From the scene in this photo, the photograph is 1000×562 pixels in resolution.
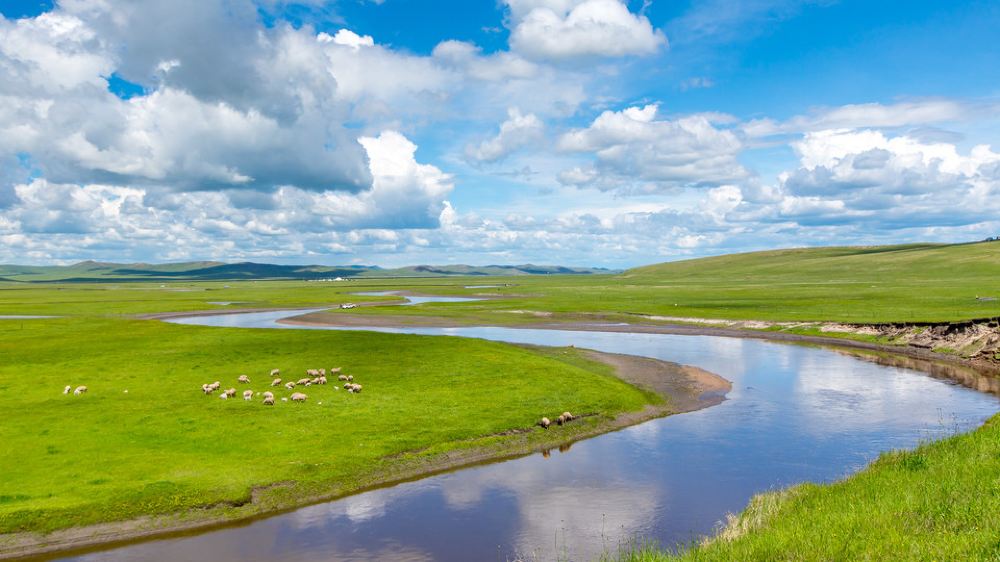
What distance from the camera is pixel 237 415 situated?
3984cm

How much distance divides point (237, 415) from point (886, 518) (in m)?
36.5

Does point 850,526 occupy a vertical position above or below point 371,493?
above

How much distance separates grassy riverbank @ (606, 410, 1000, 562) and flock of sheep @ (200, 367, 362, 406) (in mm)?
29519

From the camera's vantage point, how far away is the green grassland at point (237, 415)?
28.9 m

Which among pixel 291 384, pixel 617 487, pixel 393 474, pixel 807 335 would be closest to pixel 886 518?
pixel 617 487

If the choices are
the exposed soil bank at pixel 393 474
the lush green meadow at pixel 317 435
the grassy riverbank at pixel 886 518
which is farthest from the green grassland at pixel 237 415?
the grassy riverbank at pixel 886 518

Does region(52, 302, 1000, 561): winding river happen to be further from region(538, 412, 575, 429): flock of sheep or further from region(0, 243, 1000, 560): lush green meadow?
region(0, 243, 1000, 560): lush green meadow

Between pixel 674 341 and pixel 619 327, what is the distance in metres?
20.2

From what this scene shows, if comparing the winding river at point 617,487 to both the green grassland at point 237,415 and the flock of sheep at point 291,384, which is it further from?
the flock of sheep at point 291,384

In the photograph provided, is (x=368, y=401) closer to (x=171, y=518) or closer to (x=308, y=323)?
(x=171, y=518)

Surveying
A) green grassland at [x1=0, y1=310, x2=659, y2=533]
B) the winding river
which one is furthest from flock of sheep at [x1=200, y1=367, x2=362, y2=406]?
the winding river

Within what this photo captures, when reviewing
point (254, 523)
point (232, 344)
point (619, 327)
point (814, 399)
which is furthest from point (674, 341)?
point (254, 523)

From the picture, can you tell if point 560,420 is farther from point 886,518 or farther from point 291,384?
point 886,518

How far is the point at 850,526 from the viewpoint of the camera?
661 inches
